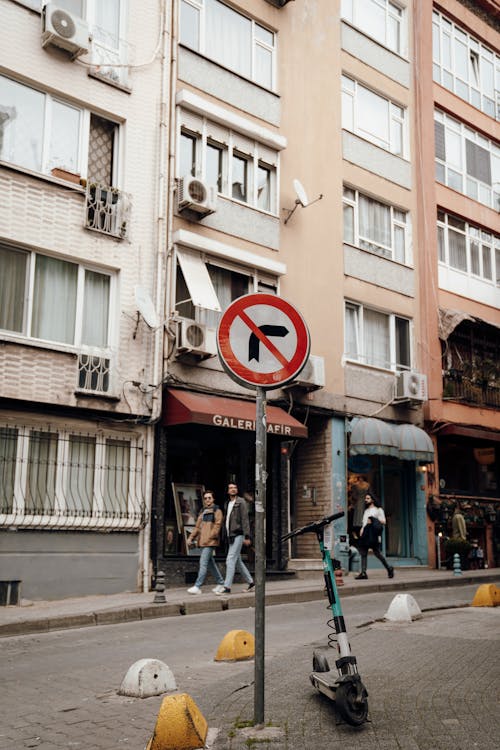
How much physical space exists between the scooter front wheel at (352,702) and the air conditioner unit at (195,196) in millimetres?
12887

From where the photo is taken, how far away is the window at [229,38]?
18.4 meters

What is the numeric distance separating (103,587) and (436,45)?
19589mm

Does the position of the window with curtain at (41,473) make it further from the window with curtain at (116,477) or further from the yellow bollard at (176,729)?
the yellow bollard at (176,729)

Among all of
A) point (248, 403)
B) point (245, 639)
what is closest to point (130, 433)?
point (248, 403)

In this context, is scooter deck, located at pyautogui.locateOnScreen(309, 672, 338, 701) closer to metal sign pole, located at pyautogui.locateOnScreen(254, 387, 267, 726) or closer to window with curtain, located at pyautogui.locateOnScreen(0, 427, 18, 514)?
metal sign pole, located at pyautogui.locateOnScreen(254, 387, 267, 726)

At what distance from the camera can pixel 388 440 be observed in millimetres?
20219

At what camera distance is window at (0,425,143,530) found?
13.9 m

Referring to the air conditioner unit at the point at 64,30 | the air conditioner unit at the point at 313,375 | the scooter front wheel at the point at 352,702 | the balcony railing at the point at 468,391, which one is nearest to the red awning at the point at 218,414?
the air conditioner unit at the point at 313,375

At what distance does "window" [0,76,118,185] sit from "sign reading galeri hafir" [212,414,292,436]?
5140 mm

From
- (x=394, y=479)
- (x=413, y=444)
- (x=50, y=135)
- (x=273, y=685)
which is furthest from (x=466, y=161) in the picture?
(x=273, y=685)

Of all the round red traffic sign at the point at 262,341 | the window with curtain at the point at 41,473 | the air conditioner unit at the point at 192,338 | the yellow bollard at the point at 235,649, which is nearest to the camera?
the round red traffic sign at the point at 262,341

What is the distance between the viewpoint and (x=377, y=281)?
875 inches

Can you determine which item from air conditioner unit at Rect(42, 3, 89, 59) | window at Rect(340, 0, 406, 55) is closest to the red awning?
air conditioner unit at Rect(42, 3, 89, 59)

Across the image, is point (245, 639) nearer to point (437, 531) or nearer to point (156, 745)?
point (156, 745)
